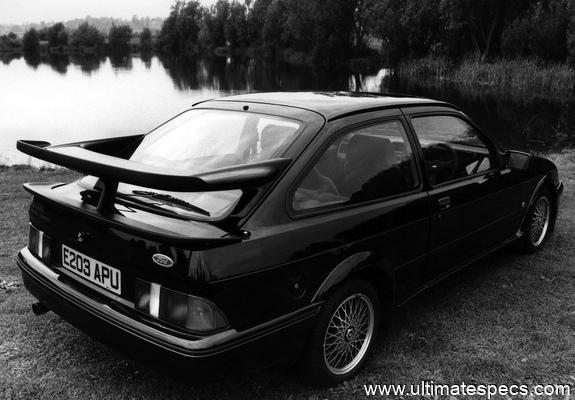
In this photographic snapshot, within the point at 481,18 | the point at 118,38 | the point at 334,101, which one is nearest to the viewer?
the point at 334,101

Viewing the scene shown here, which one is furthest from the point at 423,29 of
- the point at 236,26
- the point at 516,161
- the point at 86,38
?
the point at 86,38

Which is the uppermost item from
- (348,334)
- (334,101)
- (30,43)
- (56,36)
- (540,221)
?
(56,36)

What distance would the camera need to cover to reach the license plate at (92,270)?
2.66 m

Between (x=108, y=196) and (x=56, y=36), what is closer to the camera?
(x=108, y=196)

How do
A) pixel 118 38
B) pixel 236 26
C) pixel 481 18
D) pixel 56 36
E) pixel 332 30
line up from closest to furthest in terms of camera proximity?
pixel 481 18 → pixel 332 30 → pixel 236 26 → pixel 56 36 → pixel 118 38

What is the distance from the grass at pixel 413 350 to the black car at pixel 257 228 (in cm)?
28

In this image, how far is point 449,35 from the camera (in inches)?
1574

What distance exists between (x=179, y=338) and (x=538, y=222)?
4227 mm

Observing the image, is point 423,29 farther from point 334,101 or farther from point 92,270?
point 92,270

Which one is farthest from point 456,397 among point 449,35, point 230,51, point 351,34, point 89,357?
point 230,51

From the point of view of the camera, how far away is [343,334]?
307 centimetres

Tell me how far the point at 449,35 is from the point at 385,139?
40151 mm

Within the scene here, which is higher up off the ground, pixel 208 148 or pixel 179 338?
pixel 208 148

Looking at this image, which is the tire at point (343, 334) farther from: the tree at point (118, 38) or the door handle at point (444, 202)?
the tree at point (118, 38)
